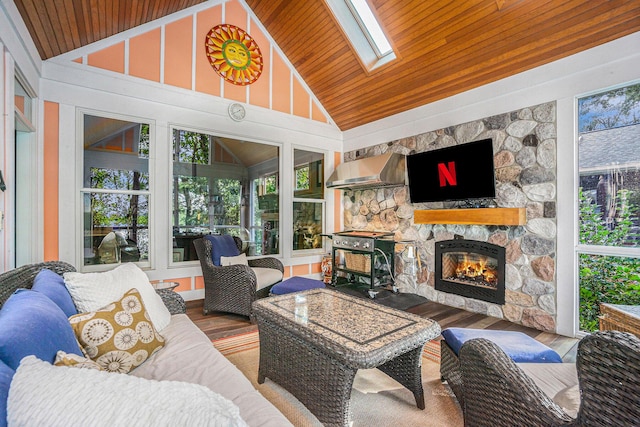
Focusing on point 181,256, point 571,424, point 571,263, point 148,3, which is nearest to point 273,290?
point 181,256

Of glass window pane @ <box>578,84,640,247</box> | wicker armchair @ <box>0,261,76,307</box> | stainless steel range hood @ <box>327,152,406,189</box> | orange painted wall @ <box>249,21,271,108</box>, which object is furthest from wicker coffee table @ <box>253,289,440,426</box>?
orange painted wall @ <box>249,21,271,108</box>

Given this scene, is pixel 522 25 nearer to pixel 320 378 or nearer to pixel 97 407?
pixel 320 378

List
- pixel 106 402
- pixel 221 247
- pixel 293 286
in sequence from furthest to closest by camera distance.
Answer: pixel 221 247 → pixel 293 286 → pixel 106 402

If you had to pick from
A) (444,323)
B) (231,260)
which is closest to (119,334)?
(231,260)

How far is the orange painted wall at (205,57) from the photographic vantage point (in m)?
4.29

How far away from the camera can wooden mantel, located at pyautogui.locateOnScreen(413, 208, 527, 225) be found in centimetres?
331

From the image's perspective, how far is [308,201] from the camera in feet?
18.0

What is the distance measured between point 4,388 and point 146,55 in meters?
4.37

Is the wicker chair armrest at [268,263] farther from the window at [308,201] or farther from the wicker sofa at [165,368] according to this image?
the wicker sofa at [165,368]

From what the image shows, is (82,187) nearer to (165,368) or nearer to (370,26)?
(165,368)

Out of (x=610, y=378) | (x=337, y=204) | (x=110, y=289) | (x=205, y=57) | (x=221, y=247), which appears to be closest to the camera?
(x=610, y=378)

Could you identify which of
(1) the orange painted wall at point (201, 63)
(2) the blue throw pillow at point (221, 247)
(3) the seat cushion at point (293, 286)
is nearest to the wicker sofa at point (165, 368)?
(3) the seat cushion at point (293, 286)

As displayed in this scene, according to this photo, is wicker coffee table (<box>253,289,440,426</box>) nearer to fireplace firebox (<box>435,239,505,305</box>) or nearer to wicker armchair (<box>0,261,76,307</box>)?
wicker armchair (<box>0,261,76,307</box>)

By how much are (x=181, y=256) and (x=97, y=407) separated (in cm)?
393
